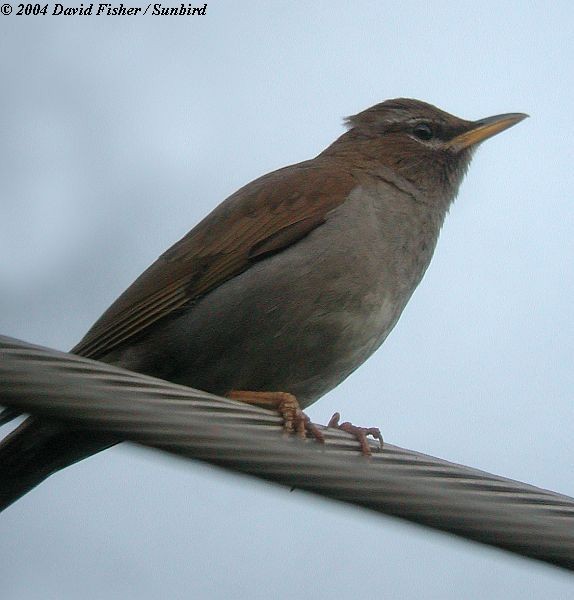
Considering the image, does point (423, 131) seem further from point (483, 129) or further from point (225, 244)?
point (225, 244)

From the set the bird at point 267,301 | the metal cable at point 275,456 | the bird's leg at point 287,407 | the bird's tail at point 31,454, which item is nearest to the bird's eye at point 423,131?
the bird at point 267,301

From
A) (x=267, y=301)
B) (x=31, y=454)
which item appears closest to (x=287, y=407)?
(x=267, y=301)

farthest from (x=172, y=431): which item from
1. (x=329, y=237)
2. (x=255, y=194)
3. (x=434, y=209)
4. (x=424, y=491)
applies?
(x=434, y=209)

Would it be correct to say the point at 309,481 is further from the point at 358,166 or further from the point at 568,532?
the point at 358,166

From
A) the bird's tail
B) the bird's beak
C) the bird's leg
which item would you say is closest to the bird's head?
the bird's beak

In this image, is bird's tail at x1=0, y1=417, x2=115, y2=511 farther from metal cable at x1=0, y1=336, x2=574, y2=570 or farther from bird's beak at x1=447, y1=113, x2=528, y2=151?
bird's beak at x1=447, y1=113, x2=528, y2=151

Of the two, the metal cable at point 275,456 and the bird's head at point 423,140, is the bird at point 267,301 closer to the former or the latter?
the bird's head at point 423,140
